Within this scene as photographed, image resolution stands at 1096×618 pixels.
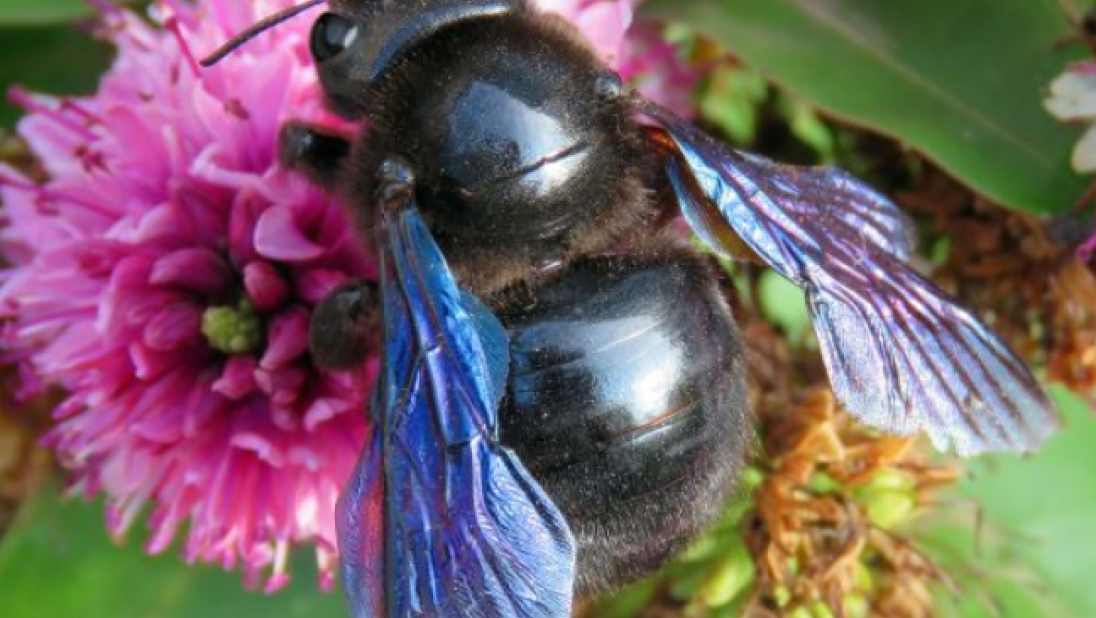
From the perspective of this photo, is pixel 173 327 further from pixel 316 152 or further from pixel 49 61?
pixel 49 61

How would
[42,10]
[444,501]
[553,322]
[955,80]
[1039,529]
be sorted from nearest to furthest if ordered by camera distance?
[444,501] < [553,322] < [955,80] < [42,10] < [1039,529]

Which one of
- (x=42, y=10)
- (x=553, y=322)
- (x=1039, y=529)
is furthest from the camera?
(x=1039, y=529)

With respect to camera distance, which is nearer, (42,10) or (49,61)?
(42,10)

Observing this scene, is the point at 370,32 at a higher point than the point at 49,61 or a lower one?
higher

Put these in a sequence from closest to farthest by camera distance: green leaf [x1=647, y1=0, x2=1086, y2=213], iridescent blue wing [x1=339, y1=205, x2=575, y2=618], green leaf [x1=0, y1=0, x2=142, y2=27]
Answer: iridescent blue wing [x1=339, y1=205, x2=575, y2=618] < green leaf [x1=647, y1=0, x2=1086, y2=213] < green leaf [x1=0, y1=0, x2=142, y2=27]

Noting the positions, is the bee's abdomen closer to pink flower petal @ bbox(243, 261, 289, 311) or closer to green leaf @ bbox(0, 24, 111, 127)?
→ pink flower petal @ bbox(243, 261, 289, 311)

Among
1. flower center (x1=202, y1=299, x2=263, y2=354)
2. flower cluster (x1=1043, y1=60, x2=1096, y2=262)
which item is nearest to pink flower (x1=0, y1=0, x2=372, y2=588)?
flower center (x1=202, y1=299, x2=263, y2=354)

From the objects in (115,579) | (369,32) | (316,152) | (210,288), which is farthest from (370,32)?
(115,579)
